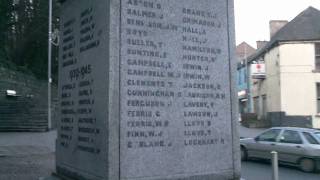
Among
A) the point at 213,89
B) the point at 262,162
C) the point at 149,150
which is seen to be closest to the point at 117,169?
the point at 149,150

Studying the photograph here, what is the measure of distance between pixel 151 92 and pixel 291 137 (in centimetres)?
1076

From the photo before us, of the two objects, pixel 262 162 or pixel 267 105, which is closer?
pixel 262 162

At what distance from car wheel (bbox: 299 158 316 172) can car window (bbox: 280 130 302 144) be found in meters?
0.69

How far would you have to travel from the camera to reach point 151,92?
23.6 ft

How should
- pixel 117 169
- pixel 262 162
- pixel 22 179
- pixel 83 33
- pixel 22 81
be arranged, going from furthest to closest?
pixel 22 81 → pixel 262 162 → pixel 22 179 → pixel 83 33 → pixel 117 169

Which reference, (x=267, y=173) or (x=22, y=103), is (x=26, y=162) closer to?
(x=267, y=173)

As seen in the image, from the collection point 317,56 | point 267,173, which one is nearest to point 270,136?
point 267,173

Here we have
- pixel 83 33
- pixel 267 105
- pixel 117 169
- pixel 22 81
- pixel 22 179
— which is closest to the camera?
pixel 117 169

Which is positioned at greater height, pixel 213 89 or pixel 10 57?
pixel 10 57

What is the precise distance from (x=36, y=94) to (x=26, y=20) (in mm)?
6316

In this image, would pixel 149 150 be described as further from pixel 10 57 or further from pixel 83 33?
pixel 10 57

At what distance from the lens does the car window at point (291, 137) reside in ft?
54.5

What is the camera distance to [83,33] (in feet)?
25.7

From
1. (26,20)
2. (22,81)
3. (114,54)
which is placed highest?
(26,20)
